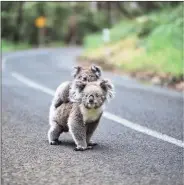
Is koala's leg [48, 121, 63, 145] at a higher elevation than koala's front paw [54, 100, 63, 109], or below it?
below

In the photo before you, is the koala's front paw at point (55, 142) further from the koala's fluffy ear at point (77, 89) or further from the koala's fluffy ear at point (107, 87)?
the koala's fluffy ear at point (107, 87)

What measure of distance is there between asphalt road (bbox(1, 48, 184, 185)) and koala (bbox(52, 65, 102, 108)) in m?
0.55

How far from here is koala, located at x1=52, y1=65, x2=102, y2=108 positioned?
6.30m

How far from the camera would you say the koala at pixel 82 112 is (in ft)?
18.5

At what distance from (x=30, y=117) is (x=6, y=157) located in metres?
3.00

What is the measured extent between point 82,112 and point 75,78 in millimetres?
1006

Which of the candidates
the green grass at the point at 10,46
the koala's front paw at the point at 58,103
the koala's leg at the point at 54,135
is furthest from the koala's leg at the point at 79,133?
the green grass at the point at 10,46

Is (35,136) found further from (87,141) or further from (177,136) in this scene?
(177,136)

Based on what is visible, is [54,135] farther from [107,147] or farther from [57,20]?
[57,20]

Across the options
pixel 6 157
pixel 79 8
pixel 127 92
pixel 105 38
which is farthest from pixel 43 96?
pixel 79 8

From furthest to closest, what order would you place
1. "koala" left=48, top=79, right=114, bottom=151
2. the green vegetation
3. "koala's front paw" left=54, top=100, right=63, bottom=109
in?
the green vegetation < "koala's front paw" left=54, top=100, right=63, bottom=109 < "koala" left=48, top=79, right=114, bottom=151

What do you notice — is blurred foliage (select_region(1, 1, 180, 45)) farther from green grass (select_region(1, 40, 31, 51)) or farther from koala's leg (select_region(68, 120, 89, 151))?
koala's leg (select_region(68, 120, 89, 151))

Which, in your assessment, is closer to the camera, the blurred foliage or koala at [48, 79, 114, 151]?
koala at [48, 79, 114, 151]

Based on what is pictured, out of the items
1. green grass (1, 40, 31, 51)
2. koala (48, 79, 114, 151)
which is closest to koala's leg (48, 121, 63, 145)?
koala (48, 79, 114, 151)
